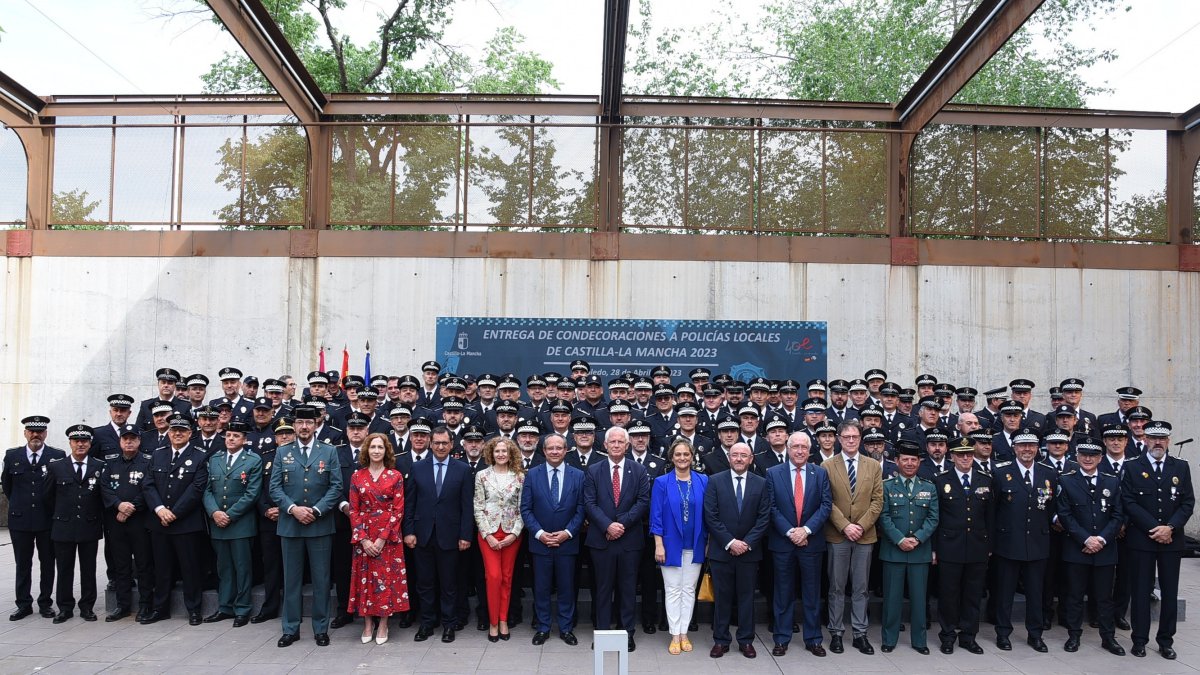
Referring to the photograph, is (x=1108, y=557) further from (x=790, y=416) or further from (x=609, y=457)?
(x=609, y=457)

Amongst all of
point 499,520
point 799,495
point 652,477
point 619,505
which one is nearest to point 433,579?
point 499,520

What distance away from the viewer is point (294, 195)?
41.7ft

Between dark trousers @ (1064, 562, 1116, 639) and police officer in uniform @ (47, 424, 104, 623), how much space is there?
27.2ft

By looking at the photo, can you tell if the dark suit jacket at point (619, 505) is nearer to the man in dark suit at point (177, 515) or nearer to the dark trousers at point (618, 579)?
the dark trousers at point (618, 579)

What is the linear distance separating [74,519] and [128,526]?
1.52ft

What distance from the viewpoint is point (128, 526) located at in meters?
7.25

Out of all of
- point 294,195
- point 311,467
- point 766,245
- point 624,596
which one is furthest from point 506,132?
point 624,596

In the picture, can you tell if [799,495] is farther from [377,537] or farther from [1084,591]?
[377,537]

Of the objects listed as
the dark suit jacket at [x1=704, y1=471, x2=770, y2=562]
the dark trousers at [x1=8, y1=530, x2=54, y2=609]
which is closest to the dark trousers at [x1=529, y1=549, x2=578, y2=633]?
the dark suit jacket at [x1=704, y1=471, x2=770, y2=562]

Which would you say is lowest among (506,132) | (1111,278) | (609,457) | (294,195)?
(609,457)

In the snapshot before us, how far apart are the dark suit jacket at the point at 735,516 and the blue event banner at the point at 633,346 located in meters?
5.62

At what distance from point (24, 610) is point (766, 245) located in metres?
9.86

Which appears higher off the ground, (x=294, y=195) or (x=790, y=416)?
(x=294, y=195)

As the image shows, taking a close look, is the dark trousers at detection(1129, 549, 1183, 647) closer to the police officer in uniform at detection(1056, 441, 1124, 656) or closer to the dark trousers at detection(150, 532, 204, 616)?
the police officer in uniform at detection(1056, 441, 1124, 656)
